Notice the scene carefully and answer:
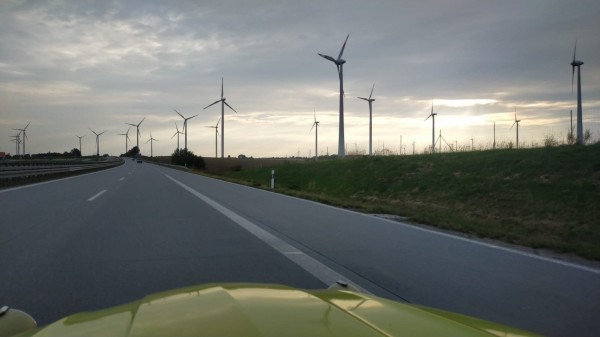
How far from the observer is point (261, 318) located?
7.57ft

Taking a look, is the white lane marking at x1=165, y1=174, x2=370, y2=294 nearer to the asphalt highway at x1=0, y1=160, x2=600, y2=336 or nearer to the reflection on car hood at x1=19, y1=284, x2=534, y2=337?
the asphalt highway at x1=0, y1=160, x2=600, y2=336

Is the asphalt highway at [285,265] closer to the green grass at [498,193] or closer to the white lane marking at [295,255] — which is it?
the white lane marking at [295,255]

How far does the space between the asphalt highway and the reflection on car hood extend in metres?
2.32

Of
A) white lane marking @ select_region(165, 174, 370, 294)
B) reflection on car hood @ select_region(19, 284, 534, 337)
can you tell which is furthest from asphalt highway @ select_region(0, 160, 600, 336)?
reflection on car hood @ select_region(19, 284, 534, 337)

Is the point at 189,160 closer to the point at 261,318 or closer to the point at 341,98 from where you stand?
the point at 341,98

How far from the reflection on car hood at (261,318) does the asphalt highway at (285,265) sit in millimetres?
2316

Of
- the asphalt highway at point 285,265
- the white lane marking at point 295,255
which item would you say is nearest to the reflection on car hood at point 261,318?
the asphalt highway at point 285,265

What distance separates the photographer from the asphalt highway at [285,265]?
5.22 m

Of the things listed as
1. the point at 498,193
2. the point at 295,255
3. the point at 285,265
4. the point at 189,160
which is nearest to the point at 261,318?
the point at 285,265

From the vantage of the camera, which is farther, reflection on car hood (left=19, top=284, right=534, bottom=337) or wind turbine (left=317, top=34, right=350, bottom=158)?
wind turbine (left=317, top=34, right=350, bottom=158)

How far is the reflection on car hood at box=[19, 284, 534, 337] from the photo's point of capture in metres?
2.22

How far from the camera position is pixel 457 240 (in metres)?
9.23

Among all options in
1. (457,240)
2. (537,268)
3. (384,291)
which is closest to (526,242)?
(457,240)

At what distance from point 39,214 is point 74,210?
1053 millimetres
